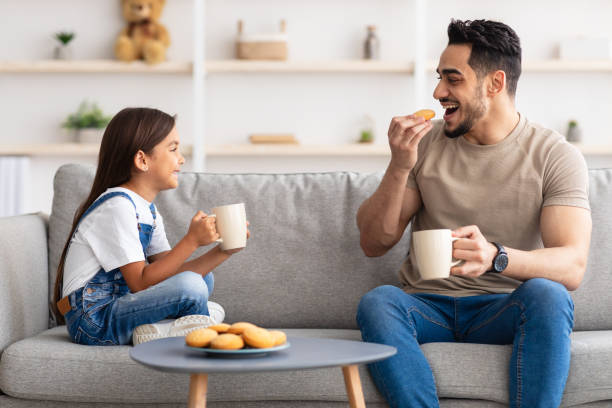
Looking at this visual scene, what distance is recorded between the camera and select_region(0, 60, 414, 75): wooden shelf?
13.8ft

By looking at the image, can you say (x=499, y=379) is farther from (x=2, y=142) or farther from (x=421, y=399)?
(x=2, y=142)

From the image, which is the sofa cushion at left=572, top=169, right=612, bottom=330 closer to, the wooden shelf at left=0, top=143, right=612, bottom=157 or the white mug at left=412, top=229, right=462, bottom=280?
the white mug at left=412, top=229, right=462, bottom=280

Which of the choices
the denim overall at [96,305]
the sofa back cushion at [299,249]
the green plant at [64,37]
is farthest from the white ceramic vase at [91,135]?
the denim overall at [96,305]

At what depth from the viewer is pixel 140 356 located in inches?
44.4

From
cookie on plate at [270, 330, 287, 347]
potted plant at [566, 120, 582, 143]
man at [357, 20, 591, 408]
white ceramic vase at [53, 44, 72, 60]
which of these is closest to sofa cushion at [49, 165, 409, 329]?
man at [357, 20, 591, 408]

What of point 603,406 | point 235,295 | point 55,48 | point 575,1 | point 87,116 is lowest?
point 603,406

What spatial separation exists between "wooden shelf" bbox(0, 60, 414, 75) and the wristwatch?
2753 mm

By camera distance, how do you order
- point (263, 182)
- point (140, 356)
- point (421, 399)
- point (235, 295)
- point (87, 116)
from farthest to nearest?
point (87, 116) < point (263, 182) < point (235, 295) < point (421, 399) < point (140, 356)

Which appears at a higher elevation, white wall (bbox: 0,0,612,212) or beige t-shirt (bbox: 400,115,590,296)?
white wall (bbox: 0,0,612,212)

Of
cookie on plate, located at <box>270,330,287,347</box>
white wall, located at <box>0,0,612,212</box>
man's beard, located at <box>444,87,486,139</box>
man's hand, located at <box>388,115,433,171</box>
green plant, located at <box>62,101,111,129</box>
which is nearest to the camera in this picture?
cookie on plate, located at <box>270,330,287,347</box>

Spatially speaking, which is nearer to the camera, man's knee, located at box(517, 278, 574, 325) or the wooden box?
man's knee, located at box(517, 278, 574, 325)

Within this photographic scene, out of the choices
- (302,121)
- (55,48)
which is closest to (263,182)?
(302,121)

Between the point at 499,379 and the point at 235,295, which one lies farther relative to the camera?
the point at 235,295

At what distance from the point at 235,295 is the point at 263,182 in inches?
13.9
